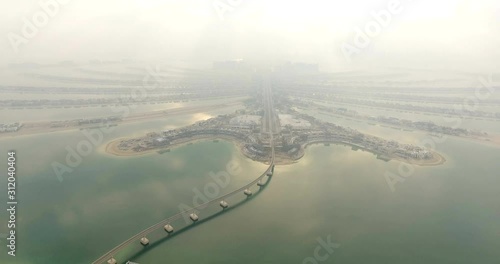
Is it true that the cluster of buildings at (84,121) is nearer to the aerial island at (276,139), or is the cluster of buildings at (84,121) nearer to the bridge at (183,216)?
the aerial island at (276,139)

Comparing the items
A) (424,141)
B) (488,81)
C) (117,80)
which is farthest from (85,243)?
(488,81)

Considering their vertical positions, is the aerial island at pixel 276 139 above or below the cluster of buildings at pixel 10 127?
below

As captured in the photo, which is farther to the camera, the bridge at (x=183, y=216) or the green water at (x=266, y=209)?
the green water at (x=266, y=209)

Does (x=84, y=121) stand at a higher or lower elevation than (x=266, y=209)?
higher

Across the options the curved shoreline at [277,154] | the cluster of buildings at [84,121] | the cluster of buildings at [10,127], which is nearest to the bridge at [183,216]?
the curved shoreline at [277,154]

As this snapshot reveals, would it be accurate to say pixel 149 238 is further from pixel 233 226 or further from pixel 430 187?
pixel 430 187

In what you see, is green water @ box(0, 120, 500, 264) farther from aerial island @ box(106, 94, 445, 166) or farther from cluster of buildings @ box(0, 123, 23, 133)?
cluster of buildings @ box(0, 123, 23, 133)

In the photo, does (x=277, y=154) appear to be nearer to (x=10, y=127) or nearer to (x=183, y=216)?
(x=183, y=216)

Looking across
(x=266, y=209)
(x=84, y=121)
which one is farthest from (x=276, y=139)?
(x=84, y=121)

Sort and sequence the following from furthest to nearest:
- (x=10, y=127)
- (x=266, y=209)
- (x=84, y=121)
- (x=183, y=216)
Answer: (x=84, y=121) → (x=10, y=127) → (x=266, y=209) → (x=183, y=216)
